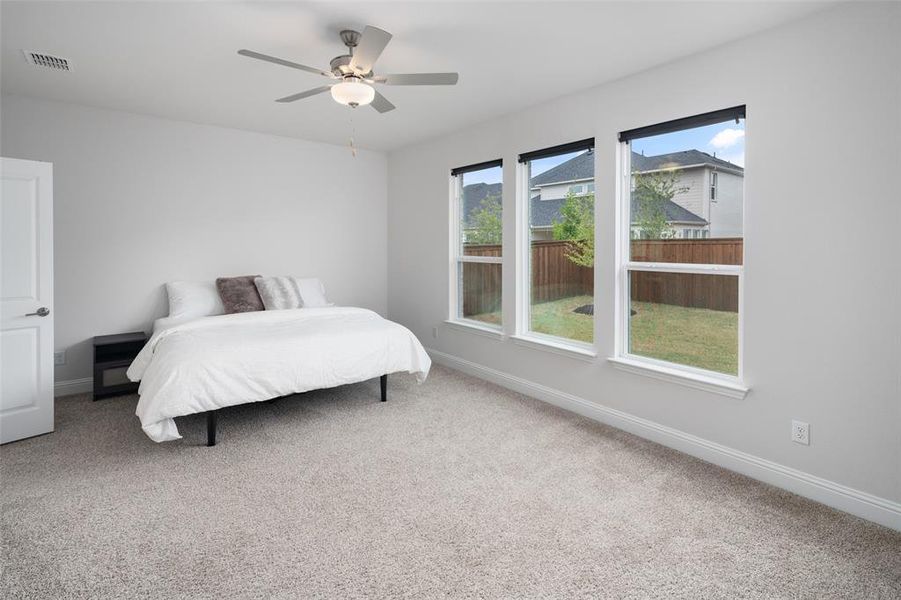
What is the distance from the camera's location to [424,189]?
5.33 m

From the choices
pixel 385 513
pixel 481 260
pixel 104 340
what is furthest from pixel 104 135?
pixel 385 513

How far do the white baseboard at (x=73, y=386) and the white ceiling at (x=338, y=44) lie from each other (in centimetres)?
236

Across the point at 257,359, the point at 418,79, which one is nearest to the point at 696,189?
the point at 418,79

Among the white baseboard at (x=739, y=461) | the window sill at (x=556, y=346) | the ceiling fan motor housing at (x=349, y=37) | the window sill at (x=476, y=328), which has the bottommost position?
the white baseboard at (x=739, y=461)

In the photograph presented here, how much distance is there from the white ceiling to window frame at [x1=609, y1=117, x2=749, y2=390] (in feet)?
1.91

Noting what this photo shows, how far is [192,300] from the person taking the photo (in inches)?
173

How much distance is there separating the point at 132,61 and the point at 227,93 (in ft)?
2.34

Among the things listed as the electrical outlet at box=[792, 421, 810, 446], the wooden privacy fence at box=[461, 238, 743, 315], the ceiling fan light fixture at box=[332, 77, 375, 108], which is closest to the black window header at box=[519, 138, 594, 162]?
the wooden privacy fence at box=[461, 238, 743, 315]

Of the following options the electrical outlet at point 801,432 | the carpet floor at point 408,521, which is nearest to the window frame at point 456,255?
the carpet floor at point 408,521

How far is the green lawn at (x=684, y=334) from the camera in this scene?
288 centimetres

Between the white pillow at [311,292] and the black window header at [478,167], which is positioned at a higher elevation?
the black window header at [478,167]

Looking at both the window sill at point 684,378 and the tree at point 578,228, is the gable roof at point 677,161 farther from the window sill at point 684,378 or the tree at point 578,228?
the window sill at point 684,378

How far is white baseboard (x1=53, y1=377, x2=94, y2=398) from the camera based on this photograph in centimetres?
404

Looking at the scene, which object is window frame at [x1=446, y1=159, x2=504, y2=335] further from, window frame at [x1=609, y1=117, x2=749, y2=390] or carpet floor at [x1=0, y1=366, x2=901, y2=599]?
carpet floor at [x1=0, y1=366, x2=901, y2=599]
